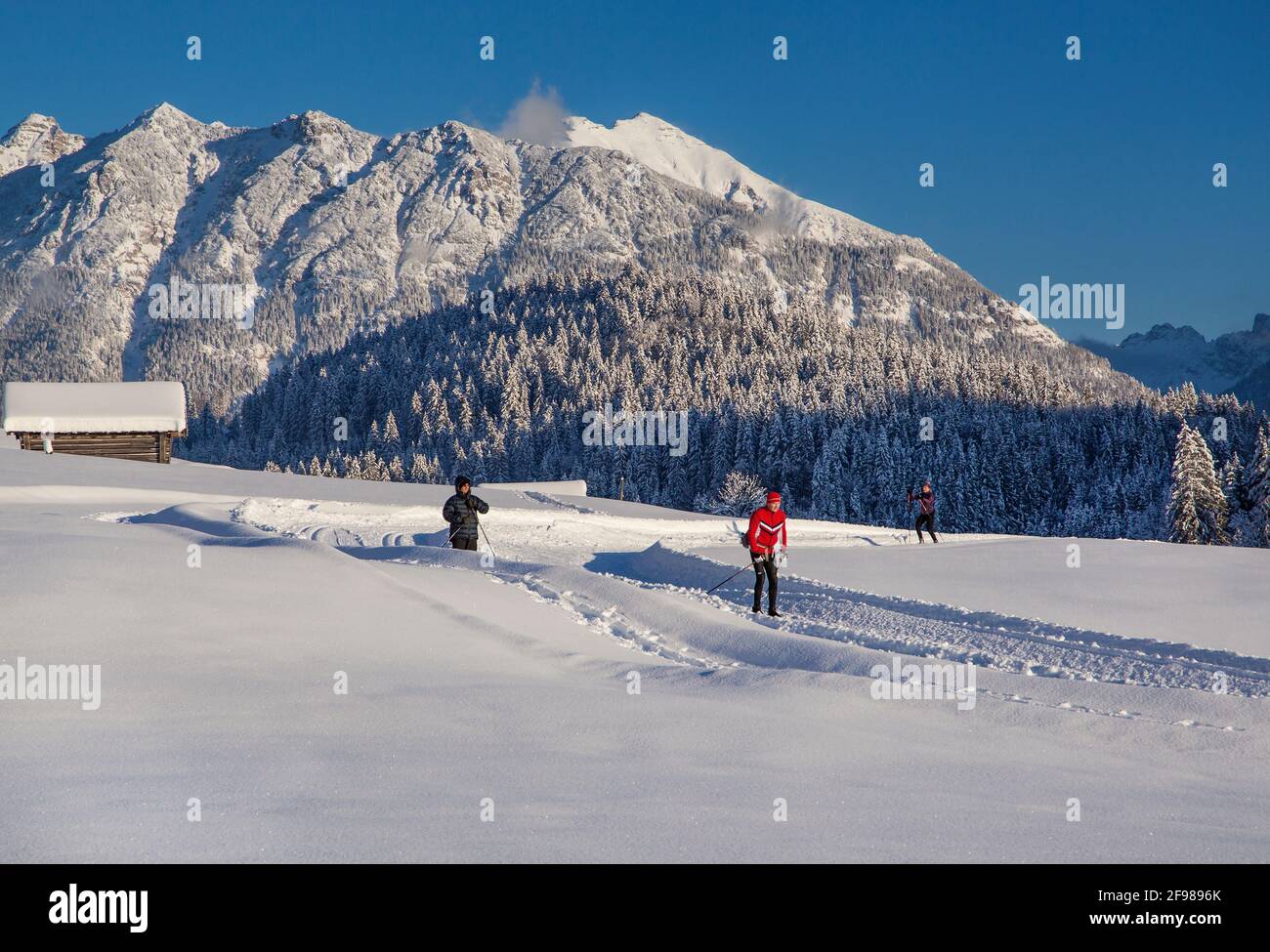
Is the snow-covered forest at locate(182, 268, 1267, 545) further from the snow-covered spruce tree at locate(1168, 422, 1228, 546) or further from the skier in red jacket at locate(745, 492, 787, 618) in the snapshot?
the skier in red jacket at locate(745, 492, 787, 618)

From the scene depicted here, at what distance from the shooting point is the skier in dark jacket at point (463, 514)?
19.0 m

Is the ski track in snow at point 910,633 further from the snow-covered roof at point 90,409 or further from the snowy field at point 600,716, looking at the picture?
the snow-covered roof at point 90,409

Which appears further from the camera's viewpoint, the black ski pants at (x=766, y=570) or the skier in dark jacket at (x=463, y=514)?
the skier in dark jacket at (x=463, y=514)

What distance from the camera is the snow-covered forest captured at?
101 meters

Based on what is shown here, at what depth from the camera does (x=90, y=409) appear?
47.0 metres

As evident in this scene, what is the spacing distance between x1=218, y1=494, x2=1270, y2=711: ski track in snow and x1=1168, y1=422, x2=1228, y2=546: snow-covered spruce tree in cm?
4592

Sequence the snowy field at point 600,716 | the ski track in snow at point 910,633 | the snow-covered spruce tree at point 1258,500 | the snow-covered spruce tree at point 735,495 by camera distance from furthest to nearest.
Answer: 1. the snow-covered spruce tree at point 735,495
2. the snow-covered spruce tree at point 1258,500
3. the ski track in snow at point 910,633
4. the snowy field at point 600,716

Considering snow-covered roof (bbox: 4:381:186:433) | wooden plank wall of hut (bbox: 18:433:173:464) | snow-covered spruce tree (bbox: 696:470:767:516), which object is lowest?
snow-covered spruce tree (bbox: 696:470:767:516)

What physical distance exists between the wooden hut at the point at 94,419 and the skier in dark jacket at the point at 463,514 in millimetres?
31863

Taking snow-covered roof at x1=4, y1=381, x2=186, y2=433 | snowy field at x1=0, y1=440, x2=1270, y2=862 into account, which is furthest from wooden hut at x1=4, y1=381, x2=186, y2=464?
snowy field at x1=0, y1=440, x2=1270, y2=862

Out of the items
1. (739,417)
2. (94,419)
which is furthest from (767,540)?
(739,417)

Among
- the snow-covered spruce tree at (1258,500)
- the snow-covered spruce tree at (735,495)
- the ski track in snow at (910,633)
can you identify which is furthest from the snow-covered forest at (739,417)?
the ski track in snow at (910,633)

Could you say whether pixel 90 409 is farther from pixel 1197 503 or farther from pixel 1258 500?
pixel 1258 500

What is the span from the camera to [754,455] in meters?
114
